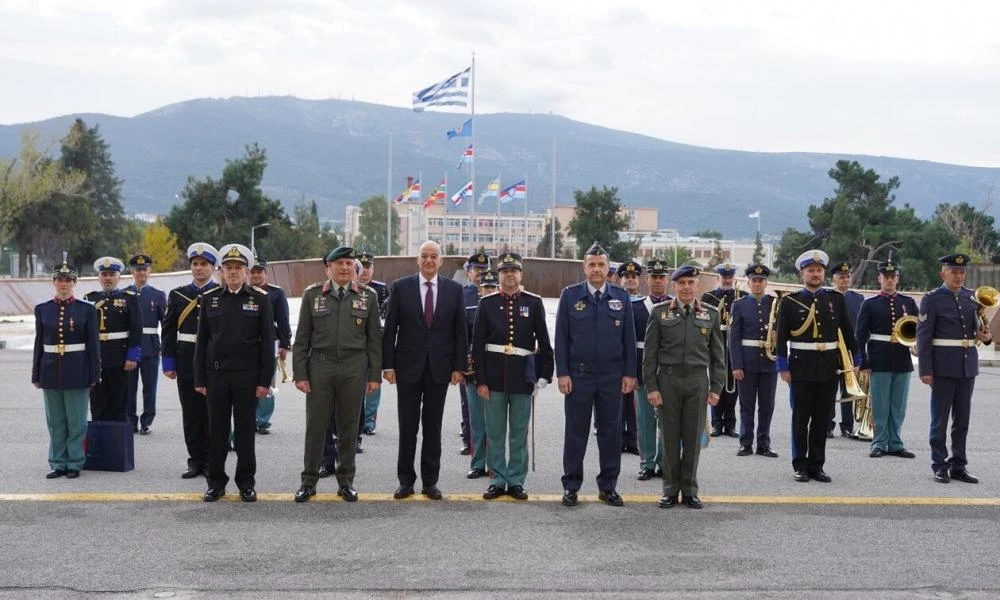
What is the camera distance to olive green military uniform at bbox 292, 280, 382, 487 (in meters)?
9.01

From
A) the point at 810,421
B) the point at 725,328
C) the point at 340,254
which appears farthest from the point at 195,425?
the point at 725,328

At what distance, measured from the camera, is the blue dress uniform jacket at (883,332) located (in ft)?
37.8

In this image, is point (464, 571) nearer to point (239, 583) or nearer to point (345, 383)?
point (239, 583)

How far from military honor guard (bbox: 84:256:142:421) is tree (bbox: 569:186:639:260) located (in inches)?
2642

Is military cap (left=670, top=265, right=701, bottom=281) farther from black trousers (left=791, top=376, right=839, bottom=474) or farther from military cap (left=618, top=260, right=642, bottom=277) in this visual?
black trousers (left=791, top=376, right=839, bottom=474)

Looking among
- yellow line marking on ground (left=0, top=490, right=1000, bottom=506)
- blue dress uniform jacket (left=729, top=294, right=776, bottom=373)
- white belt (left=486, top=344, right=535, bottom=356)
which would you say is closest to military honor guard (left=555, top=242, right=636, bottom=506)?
white belt (left=486, top=344, right=535, bottom=356)

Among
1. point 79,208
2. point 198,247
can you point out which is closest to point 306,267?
point 79,208

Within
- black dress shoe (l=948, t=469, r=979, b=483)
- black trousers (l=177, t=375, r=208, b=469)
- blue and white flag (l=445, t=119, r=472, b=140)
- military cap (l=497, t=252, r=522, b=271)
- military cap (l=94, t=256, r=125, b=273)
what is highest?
blue and white flag (l=445, t=119, r=472, b=140)

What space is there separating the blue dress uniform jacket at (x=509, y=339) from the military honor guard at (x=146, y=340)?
486cm

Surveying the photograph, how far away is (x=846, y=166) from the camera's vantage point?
188ft

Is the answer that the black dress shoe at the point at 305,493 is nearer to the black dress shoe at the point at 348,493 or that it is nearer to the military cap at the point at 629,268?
the black dress shoe at the point at 348,493

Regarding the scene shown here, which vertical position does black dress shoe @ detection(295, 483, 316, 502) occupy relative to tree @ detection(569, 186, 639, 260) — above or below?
below

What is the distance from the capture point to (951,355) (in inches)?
403

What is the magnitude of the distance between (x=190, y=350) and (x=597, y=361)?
12.2ft
